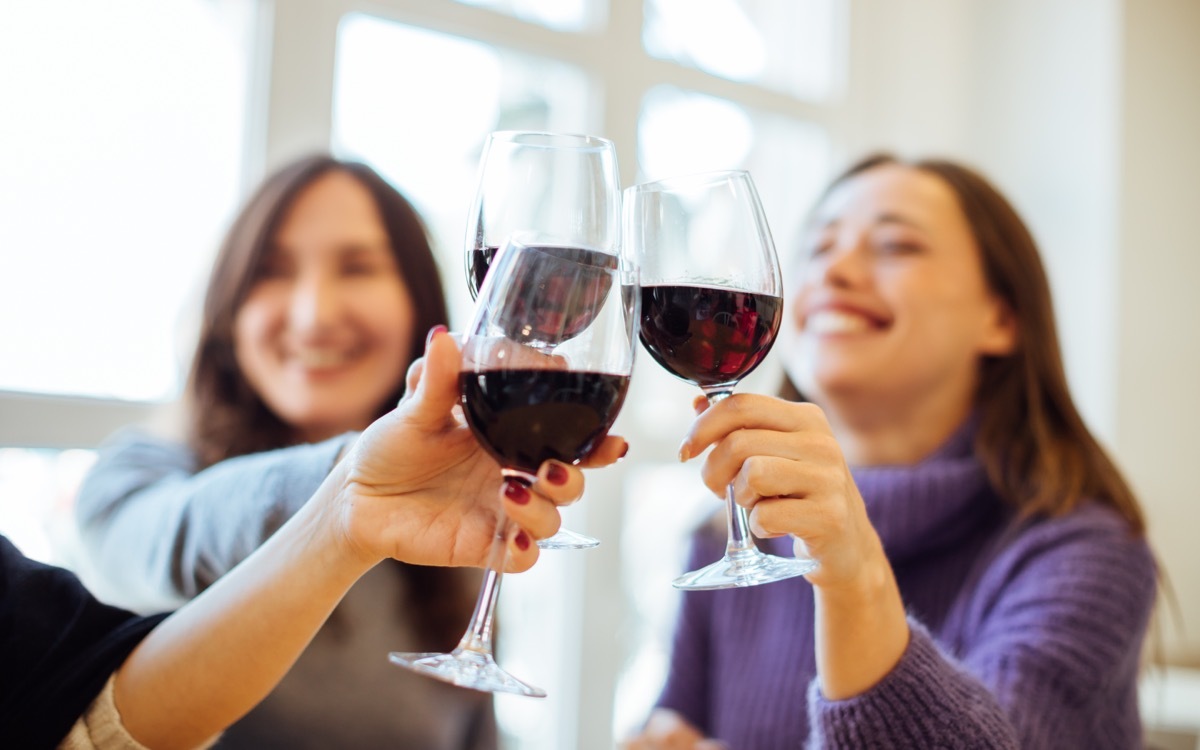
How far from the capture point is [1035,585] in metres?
1.34

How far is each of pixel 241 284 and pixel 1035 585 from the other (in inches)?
54.3

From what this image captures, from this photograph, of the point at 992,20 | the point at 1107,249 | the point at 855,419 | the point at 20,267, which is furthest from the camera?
the point at 992,20

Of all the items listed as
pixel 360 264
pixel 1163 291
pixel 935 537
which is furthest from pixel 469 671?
pixel 1163 291

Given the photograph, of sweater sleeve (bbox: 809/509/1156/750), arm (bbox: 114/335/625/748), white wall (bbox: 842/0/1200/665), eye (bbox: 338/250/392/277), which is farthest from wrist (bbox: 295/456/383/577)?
white wall (bbox: 842/0/1200/665)

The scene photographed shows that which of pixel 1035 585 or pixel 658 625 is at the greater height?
pixel 1035 585

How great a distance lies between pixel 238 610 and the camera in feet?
2.94

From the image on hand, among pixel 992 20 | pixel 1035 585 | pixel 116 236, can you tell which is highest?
pixel 992 20

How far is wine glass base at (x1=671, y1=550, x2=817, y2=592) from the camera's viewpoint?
0.81 meters

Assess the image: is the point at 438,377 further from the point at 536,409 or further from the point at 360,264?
the point at 360,264

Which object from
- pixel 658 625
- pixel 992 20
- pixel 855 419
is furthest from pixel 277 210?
pixel 992 20

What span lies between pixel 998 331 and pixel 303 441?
4.26 ft

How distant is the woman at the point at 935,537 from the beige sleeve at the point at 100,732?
1.99 feet

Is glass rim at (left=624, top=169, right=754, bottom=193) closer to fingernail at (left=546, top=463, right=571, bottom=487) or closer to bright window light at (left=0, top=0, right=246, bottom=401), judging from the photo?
fingernail at (left=546, top=463, right=571, bottom=487)

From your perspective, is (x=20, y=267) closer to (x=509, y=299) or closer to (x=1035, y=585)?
(x=509, y=299)
